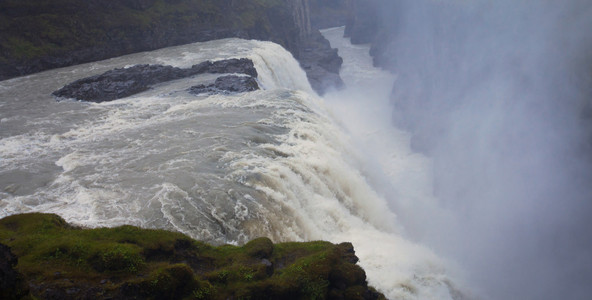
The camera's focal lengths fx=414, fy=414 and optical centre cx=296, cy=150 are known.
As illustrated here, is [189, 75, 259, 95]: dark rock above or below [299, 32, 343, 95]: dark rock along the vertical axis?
above

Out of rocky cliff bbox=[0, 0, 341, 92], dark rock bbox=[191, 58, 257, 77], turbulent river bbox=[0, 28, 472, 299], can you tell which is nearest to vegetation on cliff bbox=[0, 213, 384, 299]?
turbulent river bbox=[0, 28, 472, 299]

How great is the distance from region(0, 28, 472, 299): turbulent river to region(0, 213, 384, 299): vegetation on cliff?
80.3 inches

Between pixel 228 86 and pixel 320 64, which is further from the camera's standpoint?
pixel 320 64

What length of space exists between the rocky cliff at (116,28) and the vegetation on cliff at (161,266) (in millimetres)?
27995

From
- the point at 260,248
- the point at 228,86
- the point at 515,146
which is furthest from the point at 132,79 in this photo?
the point at 515,146

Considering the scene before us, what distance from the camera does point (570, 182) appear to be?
19469 millimetres

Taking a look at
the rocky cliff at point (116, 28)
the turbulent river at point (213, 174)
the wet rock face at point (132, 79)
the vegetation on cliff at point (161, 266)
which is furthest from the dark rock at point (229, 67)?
the vegetation on cliff at point (161, 266)

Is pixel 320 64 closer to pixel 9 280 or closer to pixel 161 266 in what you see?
pixel 161 266

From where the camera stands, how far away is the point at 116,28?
39.3 m

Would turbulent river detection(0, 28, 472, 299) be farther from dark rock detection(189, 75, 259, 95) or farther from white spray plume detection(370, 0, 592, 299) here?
white spray plume detection(370, 0, 592, 299)

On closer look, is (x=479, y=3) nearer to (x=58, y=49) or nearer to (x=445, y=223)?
(x=445, y=223)

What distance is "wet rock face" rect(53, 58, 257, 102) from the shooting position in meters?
25.2

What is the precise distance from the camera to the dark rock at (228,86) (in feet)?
82.2

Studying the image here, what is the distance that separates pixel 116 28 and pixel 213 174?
3162cm
